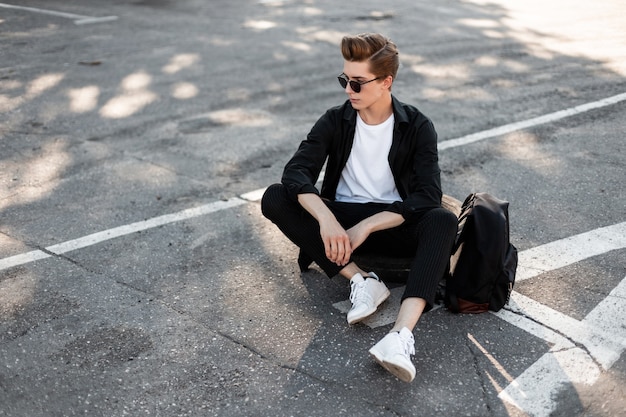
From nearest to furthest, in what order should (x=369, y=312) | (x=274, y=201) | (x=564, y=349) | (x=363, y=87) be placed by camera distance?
(x=564, y=349)
(x=369, y=312)
(x=363, y=87)
(x=274, y=201)

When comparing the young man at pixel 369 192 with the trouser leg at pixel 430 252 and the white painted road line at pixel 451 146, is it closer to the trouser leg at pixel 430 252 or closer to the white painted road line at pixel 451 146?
the trouser leg at pixel 430 252

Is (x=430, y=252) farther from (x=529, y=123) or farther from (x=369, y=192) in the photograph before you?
(x=529, y=123)

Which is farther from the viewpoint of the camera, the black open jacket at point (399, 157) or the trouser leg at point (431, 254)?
the black open jacket at point (399, 157)

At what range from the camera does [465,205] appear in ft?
14.1

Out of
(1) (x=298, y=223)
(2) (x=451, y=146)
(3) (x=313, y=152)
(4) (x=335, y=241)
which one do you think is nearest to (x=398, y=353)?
(4) (x=335, y=241)

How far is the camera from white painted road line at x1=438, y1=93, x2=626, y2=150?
6.84m

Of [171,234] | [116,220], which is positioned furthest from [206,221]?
[116,220]

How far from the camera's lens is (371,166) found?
4.31 meters

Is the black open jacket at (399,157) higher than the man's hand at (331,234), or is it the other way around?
the black open jacket at (399,157)

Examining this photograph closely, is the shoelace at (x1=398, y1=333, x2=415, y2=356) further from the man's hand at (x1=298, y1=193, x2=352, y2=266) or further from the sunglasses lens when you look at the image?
the sunglasses lens

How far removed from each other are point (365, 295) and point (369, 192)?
2.29 ft

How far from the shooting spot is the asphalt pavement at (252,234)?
3.46m

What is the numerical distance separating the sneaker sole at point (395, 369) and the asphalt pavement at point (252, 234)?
9 centimetres

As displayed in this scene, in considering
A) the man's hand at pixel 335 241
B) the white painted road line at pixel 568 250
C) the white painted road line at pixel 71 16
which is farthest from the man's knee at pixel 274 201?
the white painted road line at pixel 71 16
